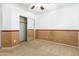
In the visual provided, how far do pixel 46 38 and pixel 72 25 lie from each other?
1989mm

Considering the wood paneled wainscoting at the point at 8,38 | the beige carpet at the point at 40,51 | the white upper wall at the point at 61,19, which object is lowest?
the beige carpet at the point at 40,51

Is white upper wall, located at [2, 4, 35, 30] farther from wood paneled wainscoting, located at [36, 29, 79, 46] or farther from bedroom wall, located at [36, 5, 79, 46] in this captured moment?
wood paneled wainscoting, located at [36, 29, 79, 46]

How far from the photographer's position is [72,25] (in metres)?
5.00

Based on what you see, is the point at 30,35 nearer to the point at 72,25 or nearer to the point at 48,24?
the point at 48,24

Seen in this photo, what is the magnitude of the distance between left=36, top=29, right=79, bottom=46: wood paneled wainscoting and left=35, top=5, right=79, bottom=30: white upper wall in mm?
241

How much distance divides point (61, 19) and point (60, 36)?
96 centimetres

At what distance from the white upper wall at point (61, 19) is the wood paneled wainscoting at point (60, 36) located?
→ 0.79ft

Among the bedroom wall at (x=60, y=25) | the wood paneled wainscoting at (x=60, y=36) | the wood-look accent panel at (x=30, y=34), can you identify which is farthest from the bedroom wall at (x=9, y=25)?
the wood paneled wainscoting at (x=60, y=36)

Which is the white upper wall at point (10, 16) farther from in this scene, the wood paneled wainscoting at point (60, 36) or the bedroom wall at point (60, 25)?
the wood paneled wainscoting at point (60, 36)

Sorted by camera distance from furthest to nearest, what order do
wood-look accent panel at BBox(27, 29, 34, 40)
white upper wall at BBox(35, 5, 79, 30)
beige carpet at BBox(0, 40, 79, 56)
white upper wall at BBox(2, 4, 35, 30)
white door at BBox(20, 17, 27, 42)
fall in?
wood-look accent panel at BBox(27, 29, 34, 40) < white door at BBox(20, 17, 27, 42) < white upper wall at BBox(35, 5, 79, 30) < white upper wall at BBox(2, 4, 35, 30) < beige carpet at BBox(0, 40, 79, 56)

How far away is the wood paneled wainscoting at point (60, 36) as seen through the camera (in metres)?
4.93

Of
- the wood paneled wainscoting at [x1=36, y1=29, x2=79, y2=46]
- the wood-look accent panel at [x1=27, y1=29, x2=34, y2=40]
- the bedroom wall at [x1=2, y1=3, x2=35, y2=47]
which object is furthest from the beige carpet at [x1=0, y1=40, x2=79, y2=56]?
the wood-look accent panel at [x1=27, y1=29, x2=34, y2=40]

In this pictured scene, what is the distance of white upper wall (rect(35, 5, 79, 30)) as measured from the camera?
4.89 meters

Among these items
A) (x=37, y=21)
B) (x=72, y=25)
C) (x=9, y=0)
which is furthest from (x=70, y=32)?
(x=9, y=0)
